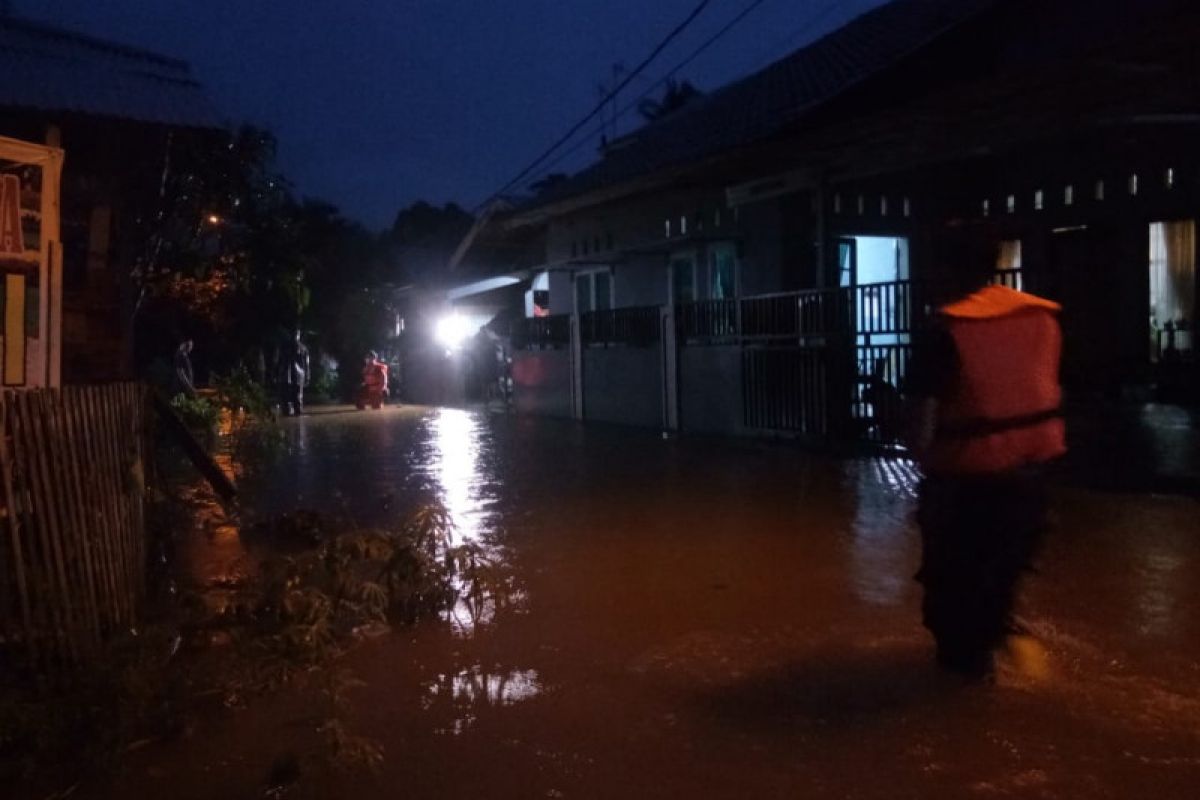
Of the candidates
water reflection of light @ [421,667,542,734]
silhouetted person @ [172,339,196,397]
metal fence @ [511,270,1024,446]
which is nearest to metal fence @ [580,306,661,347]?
metal fence @ [511,270,1024,446]

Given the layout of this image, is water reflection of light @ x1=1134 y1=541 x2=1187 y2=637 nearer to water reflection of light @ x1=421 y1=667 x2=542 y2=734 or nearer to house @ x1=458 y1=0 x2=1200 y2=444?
house @ x1=458 y1=0 x2=1200 y2=444

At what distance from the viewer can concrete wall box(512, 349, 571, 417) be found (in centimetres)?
2194

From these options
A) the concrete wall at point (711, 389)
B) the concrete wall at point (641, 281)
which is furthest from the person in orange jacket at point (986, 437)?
the concrete wall at point (641, 281)

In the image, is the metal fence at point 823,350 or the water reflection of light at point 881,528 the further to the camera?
the metal fence at point 823,350

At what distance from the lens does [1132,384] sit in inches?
607

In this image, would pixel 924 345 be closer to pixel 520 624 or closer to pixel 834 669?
pixel 834 669

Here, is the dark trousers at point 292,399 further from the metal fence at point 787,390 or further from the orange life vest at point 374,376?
the metal fence at point 787,390

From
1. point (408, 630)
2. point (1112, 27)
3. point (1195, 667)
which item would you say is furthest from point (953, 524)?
point (1112, 27)

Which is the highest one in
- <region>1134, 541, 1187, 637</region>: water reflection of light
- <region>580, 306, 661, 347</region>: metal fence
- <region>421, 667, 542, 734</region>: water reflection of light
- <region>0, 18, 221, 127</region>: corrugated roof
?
<region>0, 18, 221, 127</region>: corrugated roof

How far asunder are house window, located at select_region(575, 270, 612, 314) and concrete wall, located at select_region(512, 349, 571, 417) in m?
1.38

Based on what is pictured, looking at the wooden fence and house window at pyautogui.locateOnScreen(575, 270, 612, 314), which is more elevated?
house window at pyautogui.locateOnScreen(575, 270, 612, 314)

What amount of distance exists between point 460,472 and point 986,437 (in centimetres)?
938

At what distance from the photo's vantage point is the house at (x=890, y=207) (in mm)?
12141

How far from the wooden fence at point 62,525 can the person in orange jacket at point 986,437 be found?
3.87 meters
